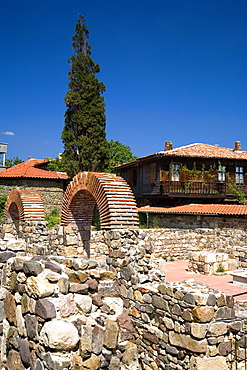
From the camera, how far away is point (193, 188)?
21141 millimetres

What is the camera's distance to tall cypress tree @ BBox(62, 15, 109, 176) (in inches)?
910

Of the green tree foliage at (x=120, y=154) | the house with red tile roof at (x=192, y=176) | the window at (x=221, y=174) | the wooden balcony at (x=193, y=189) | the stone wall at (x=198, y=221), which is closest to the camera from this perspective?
the stone wall at (x=198, y=221)

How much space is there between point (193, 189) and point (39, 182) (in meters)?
12.0

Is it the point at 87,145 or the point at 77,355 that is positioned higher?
the point at 87,145

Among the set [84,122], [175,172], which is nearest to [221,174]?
[175,172]

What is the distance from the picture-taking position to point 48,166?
29297mm

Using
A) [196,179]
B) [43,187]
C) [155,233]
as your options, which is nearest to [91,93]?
[43,187]

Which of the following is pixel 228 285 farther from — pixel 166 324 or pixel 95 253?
pixel 166 324

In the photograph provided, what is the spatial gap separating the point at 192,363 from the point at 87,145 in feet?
66.2

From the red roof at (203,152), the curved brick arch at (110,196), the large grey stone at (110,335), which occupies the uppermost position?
the red roof at (203,152)

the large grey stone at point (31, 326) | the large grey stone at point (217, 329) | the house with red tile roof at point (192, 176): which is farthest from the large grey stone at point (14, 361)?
the house with red tile roof at point (192, 176)

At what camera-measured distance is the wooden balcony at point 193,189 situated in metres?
20.7

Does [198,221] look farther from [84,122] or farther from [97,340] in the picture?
[97,340]

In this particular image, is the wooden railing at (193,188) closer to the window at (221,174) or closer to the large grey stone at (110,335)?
the window at (221,174)
